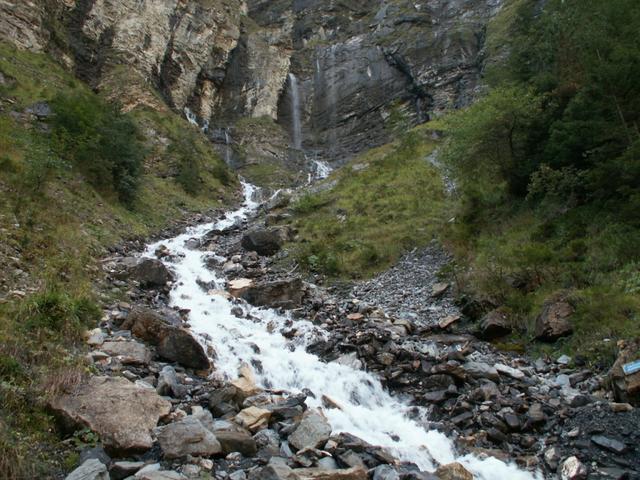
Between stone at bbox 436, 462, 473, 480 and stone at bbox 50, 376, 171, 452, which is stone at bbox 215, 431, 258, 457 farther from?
stone at bbox 436, 462, 473, 480

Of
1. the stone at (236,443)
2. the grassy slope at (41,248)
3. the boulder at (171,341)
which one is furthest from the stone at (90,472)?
the boulder at (171,341)

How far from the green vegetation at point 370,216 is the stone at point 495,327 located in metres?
5.67

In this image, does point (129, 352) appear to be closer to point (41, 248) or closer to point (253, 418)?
point (253, 418)

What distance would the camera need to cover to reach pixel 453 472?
5789 millimetres

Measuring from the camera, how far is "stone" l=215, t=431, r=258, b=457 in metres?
5.44

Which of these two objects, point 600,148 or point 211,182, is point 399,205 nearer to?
point 600,148

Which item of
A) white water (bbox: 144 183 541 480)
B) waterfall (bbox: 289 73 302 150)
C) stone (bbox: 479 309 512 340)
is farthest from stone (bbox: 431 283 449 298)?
waterfall (bbox: 289 73 302 150)

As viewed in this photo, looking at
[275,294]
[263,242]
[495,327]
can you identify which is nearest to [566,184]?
[495,327]

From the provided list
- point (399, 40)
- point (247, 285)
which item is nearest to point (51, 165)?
point (247, 285)

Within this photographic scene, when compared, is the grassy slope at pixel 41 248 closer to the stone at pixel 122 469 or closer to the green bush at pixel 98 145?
the stone at pixel 122 469

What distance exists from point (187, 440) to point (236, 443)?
580 mm

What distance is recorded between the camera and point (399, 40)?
5703 centimetres

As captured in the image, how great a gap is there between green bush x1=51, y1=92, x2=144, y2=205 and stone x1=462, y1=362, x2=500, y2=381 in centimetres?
1666

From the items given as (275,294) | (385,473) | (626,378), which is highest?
(275,294)
